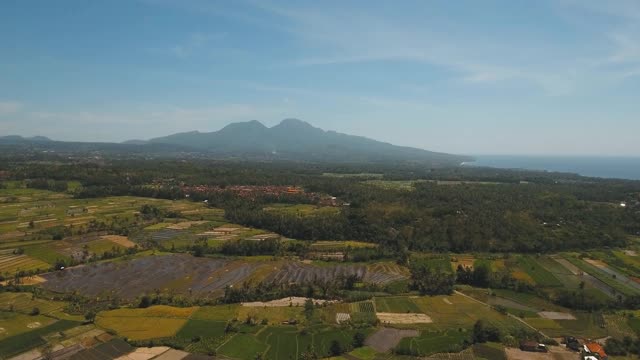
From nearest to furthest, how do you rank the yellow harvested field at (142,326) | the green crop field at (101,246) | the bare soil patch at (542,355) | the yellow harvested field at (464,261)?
the bare soil patch at (542,355) < the yellow harvested field at (142,326) < the yellow harvested field at (464,261) < the green crop field at (101,246)

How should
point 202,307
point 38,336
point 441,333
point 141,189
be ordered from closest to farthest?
point 38,336
point 441,333
point 202,307
point 141,189

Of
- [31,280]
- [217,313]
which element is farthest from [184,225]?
[217,313]

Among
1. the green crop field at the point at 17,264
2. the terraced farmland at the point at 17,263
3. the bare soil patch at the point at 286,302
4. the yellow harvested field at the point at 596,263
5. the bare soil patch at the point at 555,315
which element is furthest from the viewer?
the yellow harvested field at the point at 596,263

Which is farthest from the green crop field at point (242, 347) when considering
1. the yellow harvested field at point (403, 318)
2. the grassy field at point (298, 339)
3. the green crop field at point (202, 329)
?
the yellow harvested field at point (403, 318)

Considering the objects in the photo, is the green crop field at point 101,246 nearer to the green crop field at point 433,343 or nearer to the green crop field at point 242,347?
the green crop field at point 242,347

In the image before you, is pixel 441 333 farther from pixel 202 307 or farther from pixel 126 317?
pixel 126 317

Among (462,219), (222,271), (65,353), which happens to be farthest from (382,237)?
(65,353)

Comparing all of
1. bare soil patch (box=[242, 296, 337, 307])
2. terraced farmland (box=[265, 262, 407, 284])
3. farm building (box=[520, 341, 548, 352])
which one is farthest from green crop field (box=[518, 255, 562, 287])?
bare soil patch (box=[242, 296, 337, 307])

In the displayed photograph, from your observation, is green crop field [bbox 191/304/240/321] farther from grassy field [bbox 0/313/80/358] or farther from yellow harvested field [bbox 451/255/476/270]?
yellow harvested field [bbox 451/255/476/270]
